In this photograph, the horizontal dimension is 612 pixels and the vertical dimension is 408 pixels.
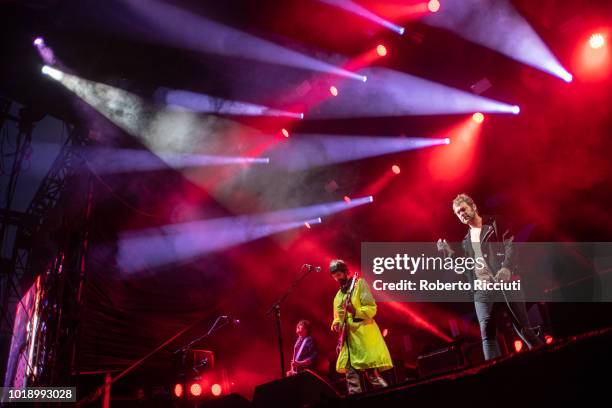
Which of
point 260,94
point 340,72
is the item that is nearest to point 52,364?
point 260,94

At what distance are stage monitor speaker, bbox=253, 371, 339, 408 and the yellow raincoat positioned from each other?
4.08 ft

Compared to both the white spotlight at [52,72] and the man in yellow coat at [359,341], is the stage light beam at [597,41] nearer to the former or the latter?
the man in yellow coat at [359,341]

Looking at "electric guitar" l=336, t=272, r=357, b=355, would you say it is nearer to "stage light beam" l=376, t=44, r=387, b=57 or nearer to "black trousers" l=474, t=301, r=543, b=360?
"black trousers" l=474, t=301, r=543, b=360

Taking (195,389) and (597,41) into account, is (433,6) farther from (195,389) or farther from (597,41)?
(195,389)

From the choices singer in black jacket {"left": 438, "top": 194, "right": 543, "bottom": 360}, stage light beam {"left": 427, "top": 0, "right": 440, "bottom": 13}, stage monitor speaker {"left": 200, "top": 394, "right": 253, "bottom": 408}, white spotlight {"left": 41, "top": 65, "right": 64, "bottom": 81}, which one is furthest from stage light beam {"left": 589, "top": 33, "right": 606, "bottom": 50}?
white spotlight {"left": 41, "top": 65, "right": 64, "bottom": 81}

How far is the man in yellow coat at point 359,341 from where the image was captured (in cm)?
476

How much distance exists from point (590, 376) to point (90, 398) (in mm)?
6387

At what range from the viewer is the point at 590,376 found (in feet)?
5.83

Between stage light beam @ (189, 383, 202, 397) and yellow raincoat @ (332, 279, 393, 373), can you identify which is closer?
yellow raincoat @ (332, 279, 393, 373)

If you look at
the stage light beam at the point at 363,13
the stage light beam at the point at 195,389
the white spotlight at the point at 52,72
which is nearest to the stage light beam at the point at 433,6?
the stage light beam at the point at 363,13

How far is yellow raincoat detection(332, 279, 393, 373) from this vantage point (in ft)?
15.6

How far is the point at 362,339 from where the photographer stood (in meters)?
4.83

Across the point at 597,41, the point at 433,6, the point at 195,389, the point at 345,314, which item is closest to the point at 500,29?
the point at 433,6

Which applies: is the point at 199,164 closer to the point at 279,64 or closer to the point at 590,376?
the point at 279,64
